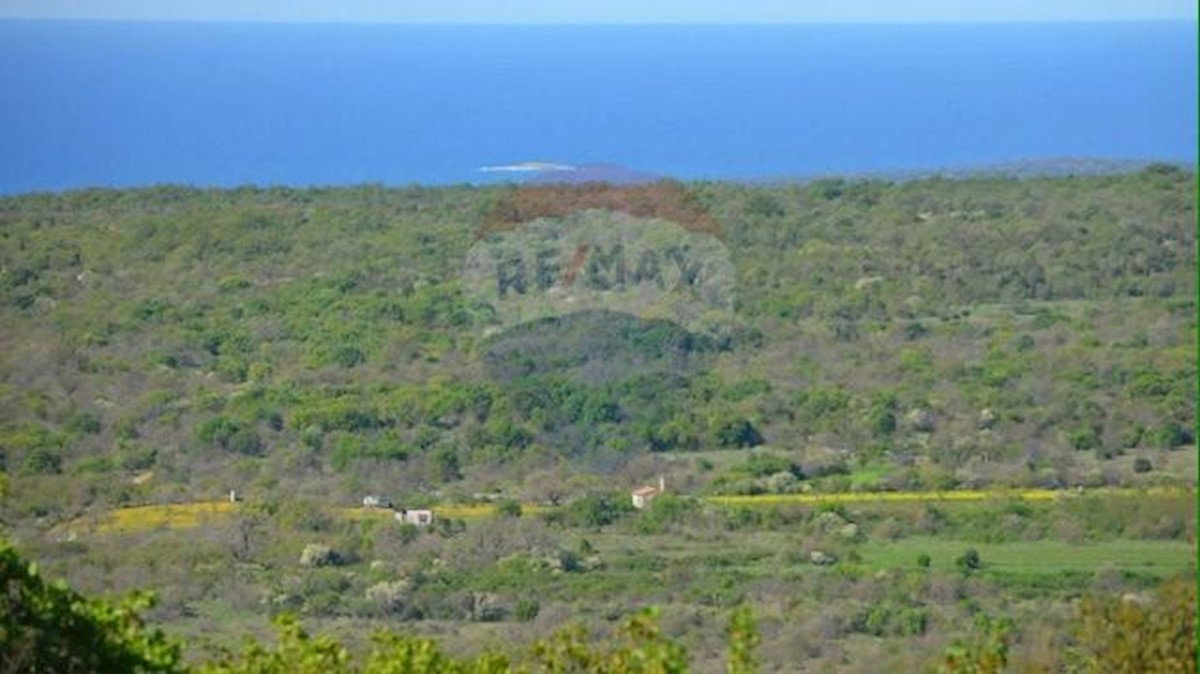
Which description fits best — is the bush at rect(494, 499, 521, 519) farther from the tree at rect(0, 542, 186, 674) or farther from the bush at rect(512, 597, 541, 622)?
the tree at rect(0, 542, 186, 674)

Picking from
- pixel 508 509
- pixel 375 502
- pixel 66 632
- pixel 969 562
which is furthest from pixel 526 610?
pixel 66 632

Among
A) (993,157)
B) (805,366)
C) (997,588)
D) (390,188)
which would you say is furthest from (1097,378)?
(993,157)

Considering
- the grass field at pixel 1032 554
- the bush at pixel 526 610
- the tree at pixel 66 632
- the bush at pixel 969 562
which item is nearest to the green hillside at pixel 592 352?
the grass field at pixel 1032 554

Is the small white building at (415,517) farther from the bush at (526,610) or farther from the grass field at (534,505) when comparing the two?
the bush at (526,610)

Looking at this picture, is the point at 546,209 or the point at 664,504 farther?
the point at 546,209

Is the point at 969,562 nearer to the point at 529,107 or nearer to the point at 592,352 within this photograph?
the point at 592,352

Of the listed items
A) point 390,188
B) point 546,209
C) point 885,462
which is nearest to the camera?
point 885,462

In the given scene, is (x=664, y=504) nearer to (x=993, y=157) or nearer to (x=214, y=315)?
(x=214, y=315)
